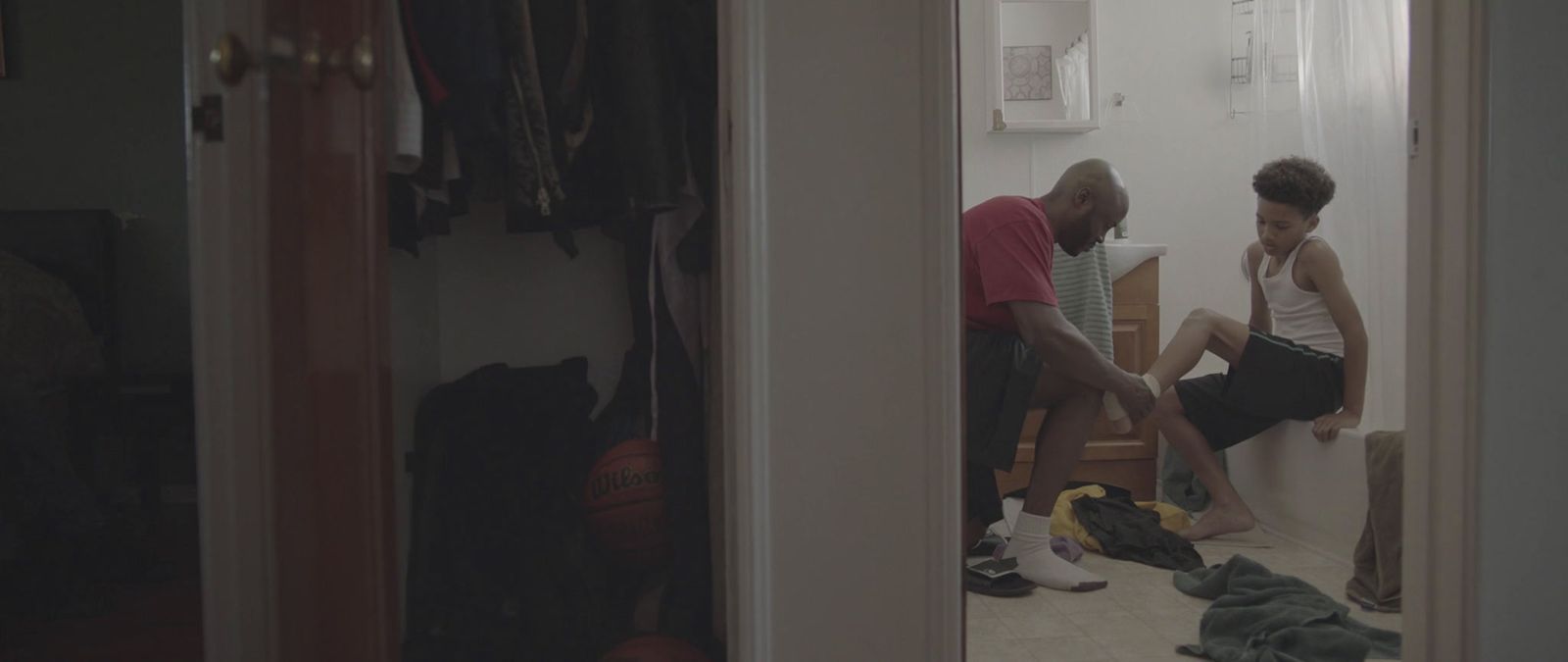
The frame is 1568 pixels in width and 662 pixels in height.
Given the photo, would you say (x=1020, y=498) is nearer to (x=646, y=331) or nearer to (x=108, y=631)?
(x=646, y=331)

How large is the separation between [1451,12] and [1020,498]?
7.09ft

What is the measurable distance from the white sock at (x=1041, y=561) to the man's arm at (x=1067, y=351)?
1.18 ft

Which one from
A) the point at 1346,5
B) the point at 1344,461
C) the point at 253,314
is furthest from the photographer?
the point at 1346,5

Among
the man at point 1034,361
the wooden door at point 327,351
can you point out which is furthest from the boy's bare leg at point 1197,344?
the wooden door at point 327,351

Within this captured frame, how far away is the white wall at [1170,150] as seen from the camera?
13.1 ft

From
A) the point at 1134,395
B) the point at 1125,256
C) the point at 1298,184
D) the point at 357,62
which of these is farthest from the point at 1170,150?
the point at 357,62

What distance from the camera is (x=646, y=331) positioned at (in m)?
2.06

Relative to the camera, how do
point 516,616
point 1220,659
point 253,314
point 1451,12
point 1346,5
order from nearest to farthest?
point 253,314 < point 1451,12 < point 1220,659 < point 516,616 < point 1346,5

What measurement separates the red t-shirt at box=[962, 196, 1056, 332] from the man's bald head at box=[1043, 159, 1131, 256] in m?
0.09

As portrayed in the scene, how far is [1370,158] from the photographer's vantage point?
3.25m

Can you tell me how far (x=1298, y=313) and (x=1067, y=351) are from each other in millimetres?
966

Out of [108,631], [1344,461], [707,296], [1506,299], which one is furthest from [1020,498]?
[108,631]

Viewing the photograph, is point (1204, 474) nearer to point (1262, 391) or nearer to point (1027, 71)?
point (1262, 391)

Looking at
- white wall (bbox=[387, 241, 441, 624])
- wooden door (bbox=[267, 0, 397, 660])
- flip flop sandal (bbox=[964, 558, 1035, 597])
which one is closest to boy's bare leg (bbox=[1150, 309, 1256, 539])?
flip flop sandal (bbox=[964, 558, 1035, 597])
